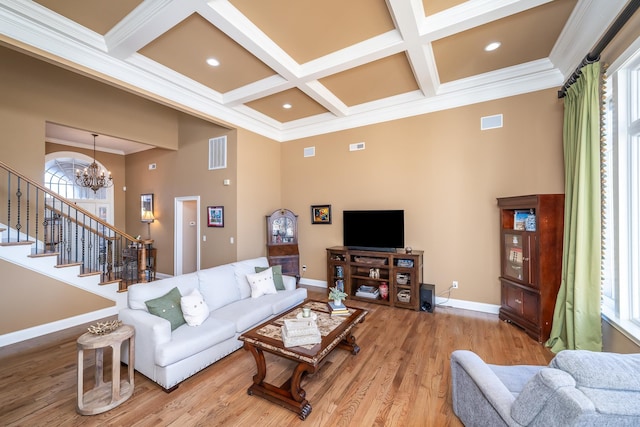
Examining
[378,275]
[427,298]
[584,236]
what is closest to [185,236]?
[378,275]

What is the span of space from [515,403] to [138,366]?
304 centimetres

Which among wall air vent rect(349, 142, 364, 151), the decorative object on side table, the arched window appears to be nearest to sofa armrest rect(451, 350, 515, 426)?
the decorative object on side table

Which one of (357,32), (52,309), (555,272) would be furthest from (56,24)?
(555,272)

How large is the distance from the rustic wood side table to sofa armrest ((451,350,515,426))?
2.69 meters

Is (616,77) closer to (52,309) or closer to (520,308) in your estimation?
(520,308)

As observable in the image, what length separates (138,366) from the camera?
2484mm

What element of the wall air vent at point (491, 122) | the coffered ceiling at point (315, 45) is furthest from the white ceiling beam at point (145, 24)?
the wall air vent at point (491, 122)

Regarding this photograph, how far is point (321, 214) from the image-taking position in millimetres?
5512

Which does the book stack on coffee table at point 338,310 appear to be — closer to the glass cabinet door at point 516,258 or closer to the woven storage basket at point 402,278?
the woven storage basket at point 402,278

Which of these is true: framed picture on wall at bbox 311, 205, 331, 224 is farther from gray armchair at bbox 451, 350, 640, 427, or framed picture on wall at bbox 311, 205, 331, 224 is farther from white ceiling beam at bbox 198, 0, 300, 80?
gray armchair at bbox 451, 350, 640, 427

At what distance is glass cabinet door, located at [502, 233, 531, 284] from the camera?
330cm

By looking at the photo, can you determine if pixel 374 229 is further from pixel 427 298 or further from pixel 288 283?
pixel 288 283

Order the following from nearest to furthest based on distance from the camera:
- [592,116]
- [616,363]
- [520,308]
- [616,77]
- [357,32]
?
[616,363] < [616,77] < [592,116] < [357,32] < [520,308]

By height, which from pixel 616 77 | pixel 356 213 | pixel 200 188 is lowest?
pixel 356 213
